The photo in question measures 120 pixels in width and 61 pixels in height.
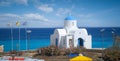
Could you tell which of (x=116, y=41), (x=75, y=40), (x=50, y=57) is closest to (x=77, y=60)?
(x=116, y=41)

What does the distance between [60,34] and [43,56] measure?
759 cm

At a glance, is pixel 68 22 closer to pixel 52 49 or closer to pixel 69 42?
pixel 69 42

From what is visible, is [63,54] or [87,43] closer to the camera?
[63,54]

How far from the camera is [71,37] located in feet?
138

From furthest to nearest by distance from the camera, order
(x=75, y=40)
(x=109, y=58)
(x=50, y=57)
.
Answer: (x=75, y=40), (x=50, y=57), (x=109, y=58)

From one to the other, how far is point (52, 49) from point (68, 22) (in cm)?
851

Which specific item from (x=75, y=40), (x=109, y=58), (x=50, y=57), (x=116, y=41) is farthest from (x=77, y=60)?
(x=75, y=40)

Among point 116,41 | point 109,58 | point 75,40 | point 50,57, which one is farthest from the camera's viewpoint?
point 75,40

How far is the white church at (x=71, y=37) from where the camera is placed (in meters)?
42.1

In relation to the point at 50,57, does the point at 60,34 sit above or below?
above

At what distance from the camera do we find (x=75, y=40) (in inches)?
1660

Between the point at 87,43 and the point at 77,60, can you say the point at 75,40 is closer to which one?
the point at 87,43

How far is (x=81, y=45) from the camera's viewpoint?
4359cm

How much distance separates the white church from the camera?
138ft
